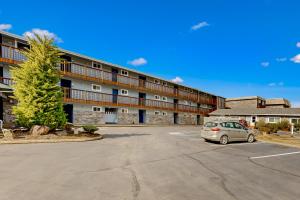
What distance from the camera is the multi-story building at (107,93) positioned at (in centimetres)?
2414

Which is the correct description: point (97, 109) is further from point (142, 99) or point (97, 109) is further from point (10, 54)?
point (10, 54)

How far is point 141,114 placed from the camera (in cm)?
4109

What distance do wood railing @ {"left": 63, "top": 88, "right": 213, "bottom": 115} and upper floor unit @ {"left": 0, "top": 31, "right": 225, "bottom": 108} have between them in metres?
1.63

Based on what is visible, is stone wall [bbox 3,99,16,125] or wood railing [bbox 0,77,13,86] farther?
wood railing [bbox 0,77,13,86]

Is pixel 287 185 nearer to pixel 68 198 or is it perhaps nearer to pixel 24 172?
pixel 68 198

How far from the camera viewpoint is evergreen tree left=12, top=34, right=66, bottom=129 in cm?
1642

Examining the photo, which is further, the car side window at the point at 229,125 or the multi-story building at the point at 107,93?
the multi-story building at the point at 107,93

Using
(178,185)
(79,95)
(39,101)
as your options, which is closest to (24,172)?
(178,185)

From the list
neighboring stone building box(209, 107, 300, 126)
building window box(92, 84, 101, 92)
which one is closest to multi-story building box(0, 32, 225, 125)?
building window box(92, 84, 101, 92)

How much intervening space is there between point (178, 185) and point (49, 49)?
14479mm

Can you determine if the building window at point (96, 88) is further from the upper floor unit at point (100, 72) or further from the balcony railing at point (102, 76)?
the balcony railing at point (102, 76)

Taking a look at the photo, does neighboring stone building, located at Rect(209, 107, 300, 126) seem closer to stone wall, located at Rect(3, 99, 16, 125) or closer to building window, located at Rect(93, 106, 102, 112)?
building window, located at Rect(93, 106, 102, 112)

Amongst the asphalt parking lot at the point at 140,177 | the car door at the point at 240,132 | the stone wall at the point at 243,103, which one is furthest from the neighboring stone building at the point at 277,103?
the asphalt parking lot at the point at 140,177

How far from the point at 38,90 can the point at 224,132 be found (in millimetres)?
12839
